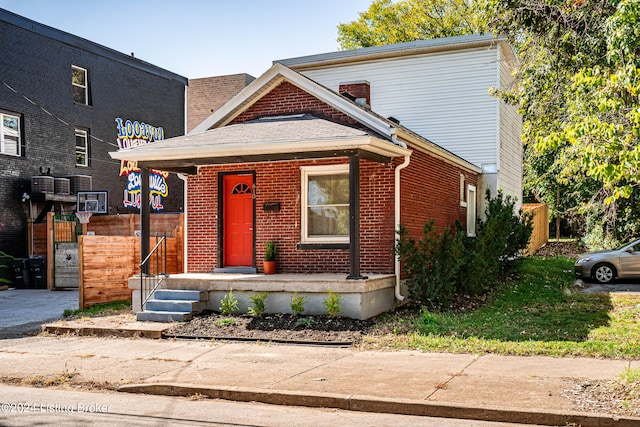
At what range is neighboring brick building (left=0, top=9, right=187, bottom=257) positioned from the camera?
22438 mm

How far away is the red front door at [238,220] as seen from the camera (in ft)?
51.2

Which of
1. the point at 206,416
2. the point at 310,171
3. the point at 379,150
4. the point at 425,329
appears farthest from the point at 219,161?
the point at 206,416

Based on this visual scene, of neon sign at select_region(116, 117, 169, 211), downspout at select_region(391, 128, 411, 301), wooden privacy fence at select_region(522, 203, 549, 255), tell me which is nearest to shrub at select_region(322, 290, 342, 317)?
downspout at select_region(391, 128, 411, 301)

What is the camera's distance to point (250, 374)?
8.64 metres

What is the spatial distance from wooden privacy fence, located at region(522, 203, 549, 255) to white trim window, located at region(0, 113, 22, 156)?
65.7 ft

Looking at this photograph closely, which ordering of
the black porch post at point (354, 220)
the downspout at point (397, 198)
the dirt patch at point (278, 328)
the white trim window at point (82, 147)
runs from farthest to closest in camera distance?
the white trim window at point (82, 147) → the downspout at point (397, 198) → the black porch post at point (354, 220) → the dirt patch at point (278, 328)

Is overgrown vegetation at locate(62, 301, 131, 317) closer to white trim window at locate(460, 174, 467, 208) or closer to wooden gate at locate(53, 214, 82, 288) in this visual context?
wooden gate at locate(53, 214, 82, 288)

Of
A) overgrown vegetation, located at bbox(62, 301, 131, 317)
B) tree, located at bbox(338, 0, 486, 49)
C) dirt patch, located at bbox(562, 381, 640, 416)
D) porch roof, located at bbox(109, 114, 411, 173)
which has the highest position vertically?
tree, located at bbox(338, 0, 486, 49)

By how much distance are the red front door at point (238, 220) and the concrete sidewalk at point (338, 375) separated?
4.50 m

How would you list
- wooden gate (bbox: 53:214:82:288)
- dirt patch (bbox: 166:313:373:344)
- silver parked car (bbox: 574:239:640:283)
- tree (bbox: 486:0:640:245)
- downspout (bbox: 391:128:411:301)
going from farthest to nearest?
1. wooden gate (bbox: 53:214:82:288)
2. silver parked car (bbox: 574:239:640:283)
3. downspout (bbox: 391:128:411:301)
4. dirt patch (bbox: 166:313:373:344)
5. tree (bbox: 486:0:640:245)

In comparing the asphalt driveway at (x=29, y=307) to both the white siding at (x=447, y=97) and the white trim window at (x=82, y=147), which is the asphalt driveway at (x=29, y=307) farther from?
the white siding at (x=447, y=97)

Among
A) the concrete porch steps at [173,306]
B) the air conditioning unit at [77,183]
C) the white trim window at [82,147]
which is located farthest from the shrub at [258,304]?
the white trim window at [82,147]

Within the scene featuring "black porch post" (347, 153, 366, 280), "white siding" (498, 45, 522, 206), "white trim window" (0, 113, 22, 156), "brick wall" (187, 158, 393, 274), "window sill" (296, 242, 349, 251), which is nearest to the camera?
"black porch post" (347, 153, 366, 280)

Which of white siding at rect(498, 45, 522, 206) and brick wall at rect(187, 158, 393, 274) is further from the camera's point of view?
white siding at rect(498, 45, 522, 206)
